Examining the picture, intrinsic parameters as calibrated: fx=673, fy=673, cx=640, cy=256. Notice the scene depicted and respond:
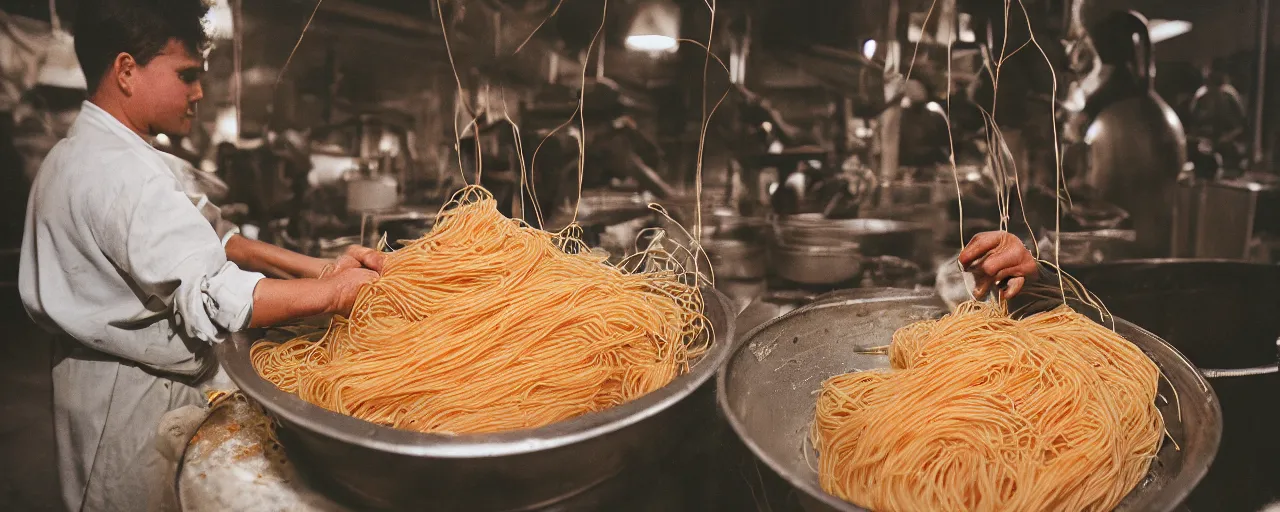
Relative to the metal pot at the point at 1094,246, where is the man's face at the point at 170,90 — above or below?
above

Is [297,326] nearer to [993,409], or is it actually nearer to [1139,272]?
[993,409]

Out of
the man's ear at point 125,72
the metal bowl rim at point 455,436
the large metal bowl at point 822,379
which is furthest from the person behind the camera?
the man's ear at point 125,72

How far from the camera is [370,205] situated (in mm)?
1499

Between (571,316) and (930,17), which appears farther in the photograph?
(930,17)

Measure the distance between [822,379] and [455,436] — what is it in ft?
2.59

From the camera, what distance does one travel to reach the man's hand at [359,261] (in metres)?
1.40

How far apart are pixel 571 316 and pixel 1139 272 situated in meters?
1.22

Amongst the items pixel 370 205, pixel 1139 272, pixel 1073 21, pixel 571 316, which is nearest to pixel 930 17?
pixel 1073 21

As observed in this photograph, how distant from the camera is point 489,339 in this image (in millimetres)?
1295

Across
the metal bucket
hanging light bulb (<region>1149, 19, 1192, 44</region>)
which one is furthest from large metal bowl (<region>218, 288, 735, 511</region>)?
hanging light bulb (<region>1149, 19, 1192, 44</region>)

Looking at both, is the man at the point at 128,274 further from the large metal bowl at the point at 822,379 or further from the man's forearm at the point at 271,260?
the large metal bowl at the point at 822,379

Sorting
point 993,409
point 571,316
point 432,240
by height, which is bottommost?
point 993,409

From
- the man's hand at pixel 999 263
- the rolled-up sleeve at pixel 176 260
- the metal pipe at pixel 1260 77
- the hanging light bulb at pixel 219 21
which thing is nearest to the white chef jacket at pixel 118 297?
the rolled-up sleeve at pixel 176 260

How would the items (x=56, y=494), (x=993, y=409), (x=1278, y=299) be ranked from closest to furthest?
(x=993, y=409)
(x=56, y=494)
(x=1278, y=299)
